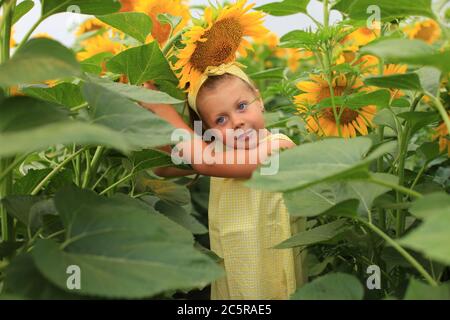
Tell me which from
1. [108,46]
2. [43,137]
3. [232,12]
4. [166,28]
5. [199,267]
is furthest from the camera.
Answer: [108,46]

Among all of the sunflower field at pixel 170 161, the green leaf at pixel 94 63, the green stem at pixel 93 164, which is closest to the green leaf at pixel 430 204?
the sunflower field at pixel 170 161

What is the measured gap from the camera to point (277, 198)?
3.07 feet

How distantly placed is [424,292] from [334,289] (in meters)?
0.09

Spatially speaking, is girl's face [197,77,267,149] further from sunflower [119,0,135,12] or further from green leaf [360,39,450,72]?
green leaf [360,39,450,72]

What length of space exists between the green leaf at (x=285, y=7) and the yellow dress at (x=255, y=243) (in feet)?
0.66

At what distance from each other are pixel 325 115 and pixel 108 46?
395 millimetres

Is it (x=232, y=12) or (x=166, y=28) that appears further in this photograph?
(x=166, y=28)

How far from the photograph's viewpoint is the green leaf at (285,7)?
0.97 meters

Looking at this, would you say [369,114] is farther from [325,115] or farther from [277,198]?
[277,198]

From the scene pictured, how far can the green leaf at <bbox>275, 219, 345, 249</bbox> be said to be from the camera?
0.79 m

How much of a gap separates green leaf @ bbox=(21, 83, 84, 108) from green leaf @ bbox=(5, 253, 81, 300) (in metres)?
0.32

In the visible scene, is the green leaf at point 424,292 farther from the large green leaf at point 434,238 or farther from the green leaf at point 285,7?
the green leaf at point 285,7

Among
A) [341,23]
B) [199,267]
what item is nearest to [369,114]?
[341,23]
